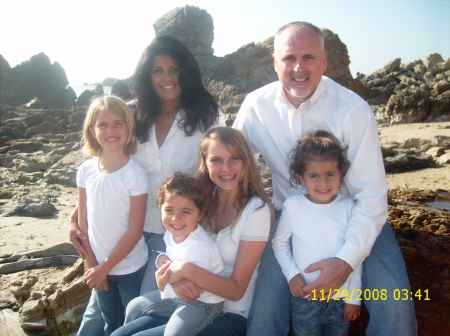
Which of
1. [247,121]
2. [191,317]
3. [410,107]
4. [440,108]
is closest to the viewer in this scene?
[191,317]

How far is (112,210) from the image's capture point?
2814mm

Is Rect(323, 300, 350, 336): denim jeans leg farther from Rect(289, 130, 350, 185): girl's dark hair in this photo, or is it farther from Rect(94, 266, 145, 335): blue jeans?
Rect(94, 266, 145, 335): blue jeans

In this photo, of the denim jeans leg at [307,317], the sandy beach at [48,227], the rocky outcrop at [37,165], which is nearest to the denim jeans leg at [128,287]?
the denim jeans leg at [307,317]

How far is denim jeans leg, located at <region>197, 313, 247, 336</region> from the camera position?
91.3 inches

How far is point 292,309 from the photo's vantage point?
2.46m

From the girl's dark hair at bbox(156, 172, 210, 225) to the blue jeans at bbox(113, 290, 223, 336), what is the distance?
55 cm

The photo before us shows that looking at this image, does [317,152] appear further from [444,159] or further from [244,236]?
[444,159]

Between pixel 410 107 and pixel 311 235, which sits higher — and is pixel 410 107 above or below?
above

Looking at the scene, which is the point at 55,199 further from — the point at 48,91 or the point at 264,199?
the point at 48,91

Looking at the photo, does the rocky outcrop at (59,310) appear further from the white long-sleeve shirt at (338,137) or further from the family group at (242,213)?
the white long-sleeve shirt at (338,137)

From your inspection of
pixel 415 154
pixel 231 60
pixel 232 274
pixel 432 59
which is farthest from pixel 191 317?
pixel 432 59

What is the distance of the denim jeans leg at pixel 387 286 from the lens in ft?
7.36

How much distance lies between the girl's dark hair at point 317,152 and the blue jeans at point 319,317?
84cm

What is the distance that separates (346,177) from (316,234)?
0.48 m
